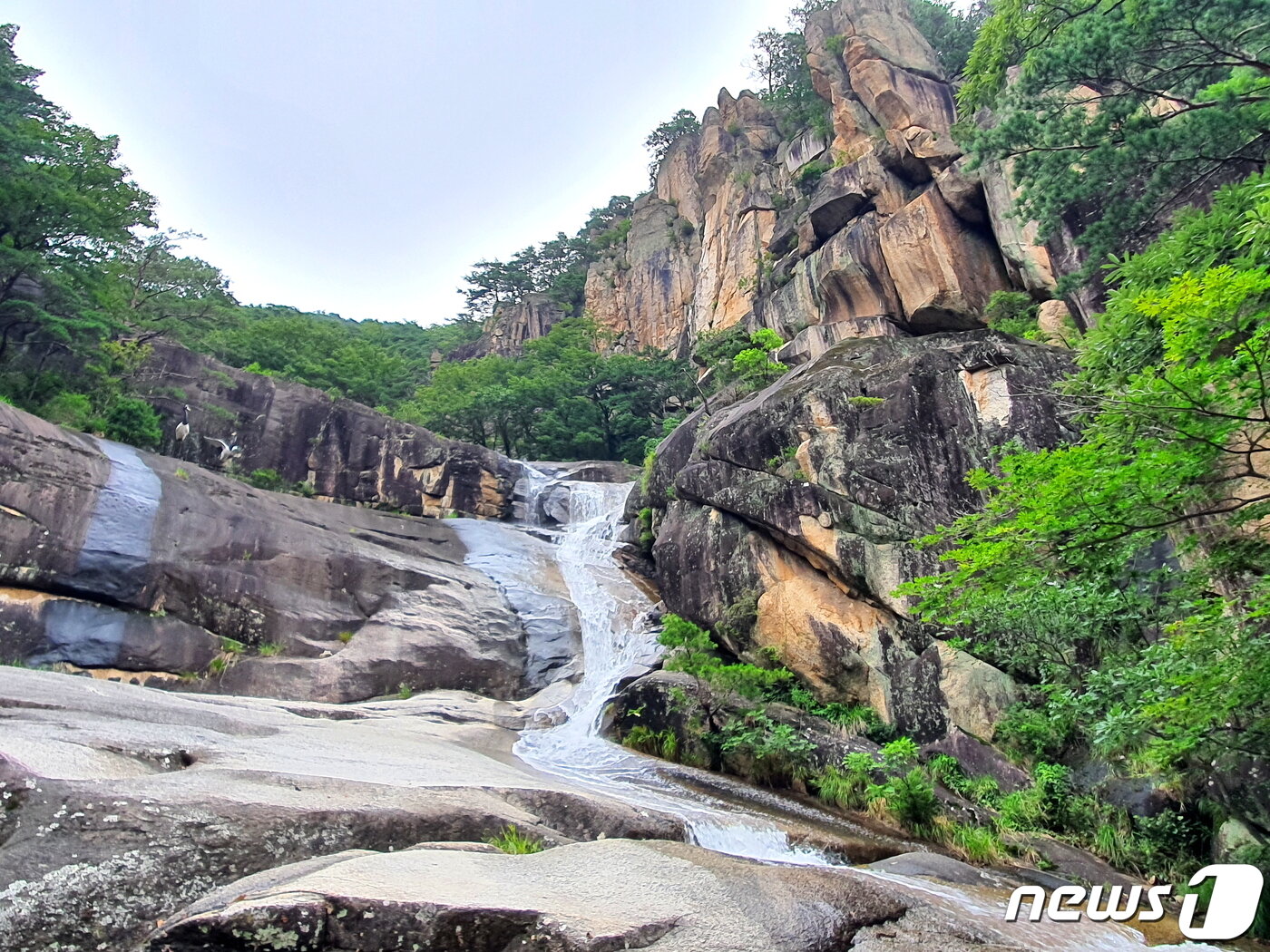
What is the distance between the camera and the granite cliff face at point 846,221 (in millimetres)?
24156

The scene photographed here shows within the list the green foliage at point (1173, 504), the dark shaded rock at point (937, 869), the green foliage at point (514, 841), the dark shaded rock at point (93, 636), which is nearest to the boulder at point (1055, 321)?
the green foliage at point (1173, 504)

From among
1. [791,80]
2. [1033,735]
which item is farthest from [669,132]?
[1033,735]

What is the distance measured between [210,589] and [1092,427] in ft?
57.4

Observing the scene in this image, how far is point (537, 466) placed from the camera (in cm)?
3133

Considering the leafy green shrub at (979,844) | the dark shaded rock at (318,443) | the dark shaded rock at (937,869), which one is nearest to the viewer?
the dark shaded rock at (937,869)

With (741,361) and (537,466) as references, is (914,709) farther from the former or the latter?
(537,466)

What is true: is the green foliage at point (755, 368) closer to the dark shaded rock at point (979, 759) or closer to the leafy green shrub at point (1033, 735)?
the dark shaded rock at point (979, 759)

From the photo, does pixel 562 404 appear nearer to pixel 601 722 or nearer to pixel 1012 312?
pixel 1012 312

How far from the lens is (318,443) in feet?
82.8

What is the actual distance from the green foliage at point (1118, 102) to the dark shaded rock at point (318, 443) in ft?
66.4

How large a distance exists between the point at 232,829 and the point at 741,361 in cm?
2069

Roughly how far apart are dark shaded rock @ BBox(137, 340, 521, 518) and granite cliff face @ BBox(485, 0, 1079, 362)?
13620 millimetres

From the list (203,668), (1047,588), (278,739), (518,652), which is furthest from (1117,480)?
(203,668)

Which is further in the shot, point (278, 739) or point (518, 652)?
point (518, 652)
